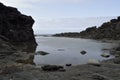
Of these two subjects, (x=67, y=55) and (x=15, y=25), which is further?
(x=15, y=25)

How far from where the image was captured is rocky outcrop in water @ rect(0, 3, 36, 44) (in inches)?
3787

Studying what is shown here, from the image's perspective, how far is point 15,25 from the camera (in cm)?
10775

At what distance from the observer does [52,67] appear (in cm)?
2830

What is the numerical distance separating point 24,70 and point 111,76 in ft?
33.1

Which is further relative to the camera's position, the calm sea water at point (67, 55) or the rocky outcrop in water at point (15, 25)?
the rocky outcrop in water at point (15, 25)

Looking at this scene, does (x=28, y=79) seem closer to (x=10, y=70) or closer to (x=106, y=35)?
(x=10, y=70)

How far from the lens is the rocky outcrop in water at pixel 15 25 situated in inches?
3787

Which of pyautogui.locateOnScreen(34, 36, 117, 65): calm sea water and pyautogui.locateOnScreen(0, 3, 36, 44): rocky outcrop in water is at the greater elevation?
pyautogui.locateOnScreen(0, 3, 36, 44): rocky outcrop in water

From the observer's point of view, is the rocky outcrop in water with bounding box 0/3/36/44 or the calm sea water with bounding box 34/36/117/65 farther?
the rocky outcrop in water with bounding box 0/3/36/44

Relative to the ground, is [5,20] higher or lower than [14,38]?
higher

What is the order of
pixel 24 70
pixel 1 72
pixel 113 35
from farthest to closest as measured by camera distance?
pixel 113 35 → pixel 24 70 → pixel 1 72

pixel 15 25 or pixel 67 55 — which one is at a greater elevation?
pixel 15 25

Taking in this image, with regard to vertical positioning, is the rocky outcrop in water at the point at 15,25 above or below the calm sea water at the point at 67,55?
above

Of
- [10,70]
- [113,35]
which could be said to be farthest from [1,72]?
[113,35]
